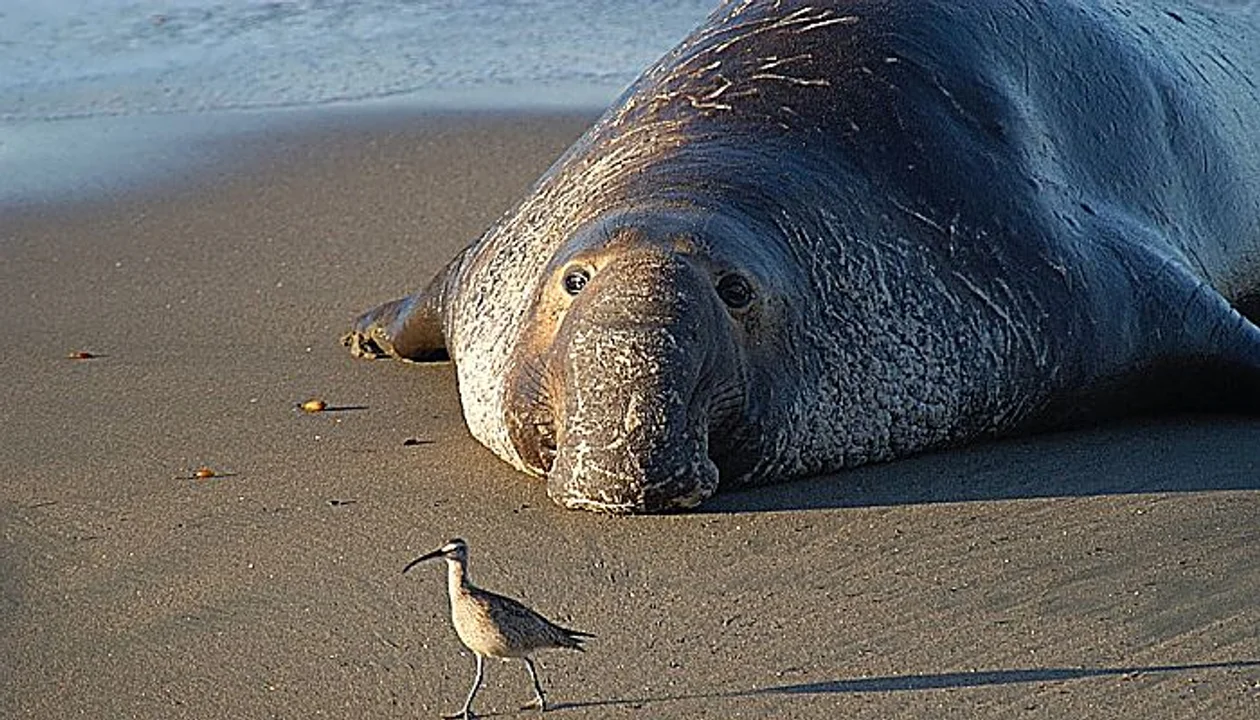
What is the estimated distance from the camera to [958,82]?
6.42 meters

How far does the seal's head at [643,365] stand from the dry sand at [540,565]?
0.37ft

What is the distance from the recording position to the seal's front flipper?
7.08m

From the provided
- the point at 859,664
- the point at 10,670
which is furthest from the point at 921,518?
the point at 10,670

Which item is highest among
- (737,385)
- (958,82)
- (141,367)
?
(958,82)

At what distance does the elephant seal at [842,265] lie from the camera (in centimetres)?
531

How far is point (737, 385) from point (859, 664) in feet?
3.67

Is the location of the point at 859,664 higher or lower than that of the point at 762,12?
lower

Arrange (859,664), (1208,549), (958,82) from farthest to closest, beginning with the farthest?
(958,82)
(1208,549)
(859,664)

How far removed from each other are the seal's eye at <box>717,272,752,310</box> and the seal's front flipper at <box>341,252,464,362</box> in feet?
5.49

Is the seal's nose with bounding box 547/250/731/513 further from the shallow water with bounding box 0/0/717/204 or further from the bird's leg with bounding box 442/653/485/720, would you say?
the shallow water with bounding box 0/0/717/204

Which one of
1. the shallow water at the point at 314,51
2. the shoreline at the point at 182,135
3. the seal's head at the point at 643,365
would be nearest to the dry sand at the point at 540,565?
the seal's head at the point at 643,365

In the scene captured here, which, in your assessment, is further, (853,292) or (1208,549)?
(853,292)

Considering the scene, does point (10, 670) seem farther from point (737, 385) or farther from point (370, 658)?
point (737, 385)

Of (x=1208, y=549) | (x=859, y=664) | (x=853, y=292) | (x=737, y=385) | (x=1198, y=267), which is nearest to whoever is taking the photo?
(x=859, y=664)
